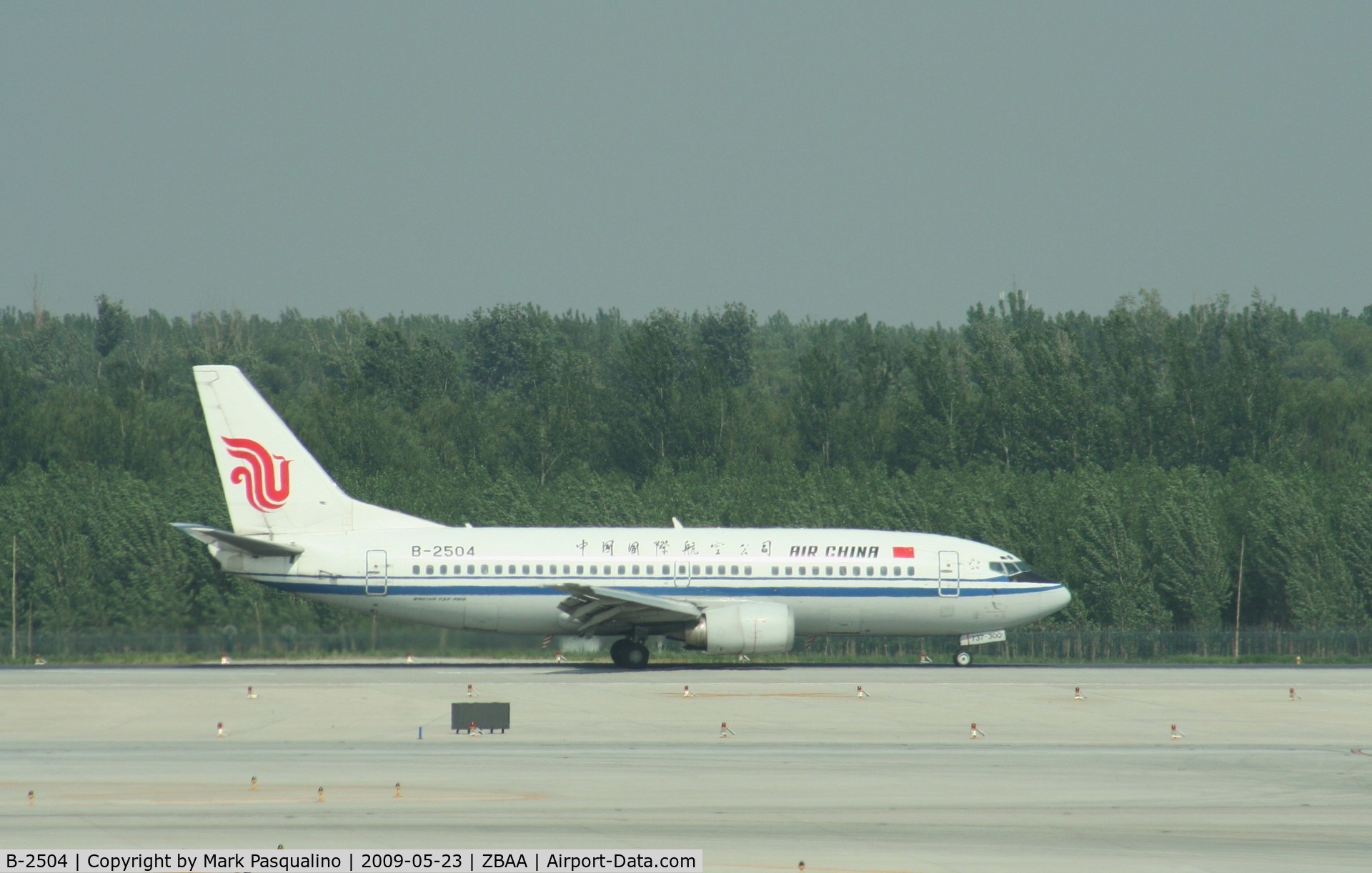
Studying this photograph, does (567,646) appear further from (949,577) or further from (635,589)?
(949,577)

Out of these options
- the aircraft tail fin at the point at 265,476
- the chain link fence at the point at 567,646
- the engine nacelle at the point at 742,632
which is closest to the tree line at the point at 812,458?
the chain link fence at the point at 567,646

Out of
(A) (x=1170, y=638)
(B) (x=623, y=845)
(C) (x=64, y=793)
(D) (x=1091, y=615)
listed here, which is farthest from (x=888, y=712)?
(D) (x=1091, y=615)

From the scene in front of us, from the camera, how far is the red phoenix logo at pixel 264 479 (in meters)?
40.8

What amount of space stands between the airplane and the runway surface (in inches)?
122

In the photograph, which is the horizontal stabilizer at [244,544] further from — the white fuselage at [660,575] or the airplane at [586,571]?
the white fuselage at [660,575]

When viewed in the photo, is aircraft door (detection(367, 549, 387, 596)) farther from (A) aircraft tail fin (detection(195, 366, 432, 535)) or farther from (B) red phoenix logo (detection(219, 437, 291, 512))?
(B) red phoenix logo (detection(219, 437, 291, 512))

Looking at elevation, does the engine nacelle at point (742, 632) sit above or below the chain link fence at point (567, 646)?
above

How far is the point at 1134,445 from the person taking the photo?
77.8m

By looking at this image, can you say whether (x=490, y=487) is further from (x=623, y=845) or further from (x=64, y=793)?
(x=623, y=845)

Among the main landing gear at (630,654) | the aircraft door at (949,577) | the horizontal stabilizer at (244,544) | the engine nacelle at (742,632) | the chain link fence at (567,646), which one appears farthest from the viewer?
the chain link fence at (567,646)

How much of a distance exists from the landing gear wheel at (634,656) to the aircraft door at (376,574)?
23.1 feet

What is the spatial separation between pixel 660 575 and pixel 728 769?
60.2ft

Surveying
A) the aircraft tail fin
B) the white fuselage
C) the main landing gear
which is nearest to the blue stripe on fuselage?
the white fuselage

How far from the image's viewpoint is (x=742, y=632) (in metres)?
39.2
